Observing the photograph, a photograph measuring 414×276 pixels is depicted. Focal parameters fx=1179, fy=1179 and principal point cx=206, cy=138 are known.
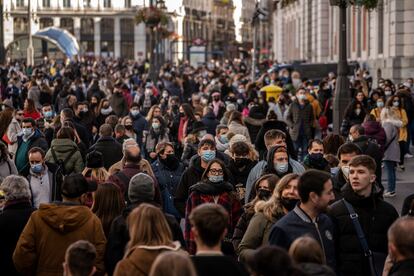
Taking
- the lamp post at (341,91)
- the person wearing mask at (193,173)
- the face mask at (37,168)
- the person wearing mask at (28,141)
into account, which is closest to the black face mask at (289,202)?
the person wearing mask at (193,173)

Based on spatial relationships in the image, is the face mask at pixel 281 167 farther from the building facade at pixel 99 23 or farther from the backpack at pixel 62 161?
the building facade at pixel 99 23

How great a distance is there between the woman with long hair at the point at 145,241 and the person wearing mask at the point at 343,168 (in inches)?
116

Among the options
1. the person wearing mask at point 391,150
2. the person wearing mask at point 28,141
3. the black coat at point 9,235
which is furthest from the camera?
the person wearing mask at point 391,150

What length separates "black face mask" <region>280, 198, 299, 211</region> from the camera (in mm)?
8773

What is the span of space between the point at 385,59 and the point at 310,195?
1320 inches

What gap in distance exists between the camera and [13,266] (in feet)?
30.3

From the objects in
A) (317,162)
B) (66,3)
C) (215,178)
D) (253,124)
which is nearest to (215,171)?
(215,178)

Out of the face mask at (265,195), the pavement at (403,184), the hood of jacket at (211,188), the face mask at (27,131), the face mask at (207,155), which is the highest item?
the face mask at (27,131)

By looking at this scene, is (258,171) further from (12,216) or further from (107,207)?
(12,216)

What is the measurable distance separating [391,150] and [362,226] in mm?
10232

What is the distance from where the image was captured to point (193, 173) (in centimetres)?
1223

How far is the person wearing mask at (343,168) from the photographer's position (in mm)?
10414

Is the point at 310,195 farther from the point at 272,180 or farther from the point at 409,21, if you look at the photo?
the point at 409,21

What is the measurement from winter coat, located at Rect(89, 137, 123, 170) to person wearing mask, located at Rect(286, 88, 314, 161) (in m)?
8.71
